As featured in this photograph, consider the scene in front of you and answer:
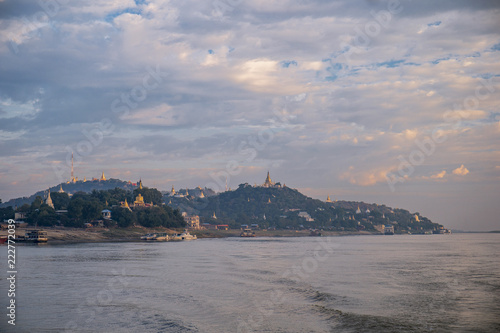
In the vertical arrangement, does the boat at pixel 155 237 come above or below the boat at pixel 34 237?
below

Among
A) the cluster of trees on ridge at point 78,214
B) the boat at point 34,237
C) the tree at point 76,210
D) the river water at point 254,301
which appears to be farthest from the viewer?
the tree at point 76,210

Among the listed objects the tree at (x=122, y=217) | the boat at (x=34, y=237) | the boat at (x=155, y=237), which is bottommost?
the boat at (x=155, y=237)

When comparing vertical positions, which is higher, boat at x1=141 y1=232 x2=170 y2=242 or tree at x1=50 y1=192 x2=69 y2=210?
tree at x1=50 y1=192 x2=69 y2=210

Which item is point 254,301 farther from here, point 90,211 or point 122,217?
point 122,217

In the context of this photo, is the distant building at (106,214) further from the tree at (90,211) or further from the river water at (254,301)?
the river water at (254,301)

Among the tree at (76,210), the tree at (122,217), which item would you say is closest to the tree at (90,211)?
the tree at (76,210)

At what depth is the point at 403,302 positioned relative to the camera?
31.8 metres

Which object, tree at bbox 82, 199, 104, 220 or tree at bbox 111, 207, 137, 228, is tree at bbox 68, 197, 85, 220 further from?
tree at bbox 111, 207, 137, 228

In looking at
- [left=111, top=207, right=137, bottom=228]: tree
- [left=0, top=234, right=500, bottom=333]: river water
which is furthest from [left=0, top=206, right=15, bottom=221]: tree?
[left=0, top=234, right=500, bottom=333]: river water

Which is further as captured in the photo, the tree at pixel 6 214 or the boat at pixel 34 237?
the tree at pixel 6 214

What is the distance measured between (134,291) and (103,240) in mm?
117562

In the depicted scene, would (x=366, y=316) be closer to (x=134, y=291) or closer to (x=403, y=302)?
(x=403, y=302)

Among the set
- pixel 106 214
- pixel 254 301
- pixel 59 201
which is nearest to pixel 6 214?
pixel 59 201

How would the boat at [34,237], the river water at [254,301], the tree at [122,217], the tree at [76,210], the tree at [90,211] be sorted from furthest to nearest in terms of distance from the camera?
the tree at [122,217], the tree at [90,211], the tree at [76,210], the boat at [34,237], the river water at [254,301]
